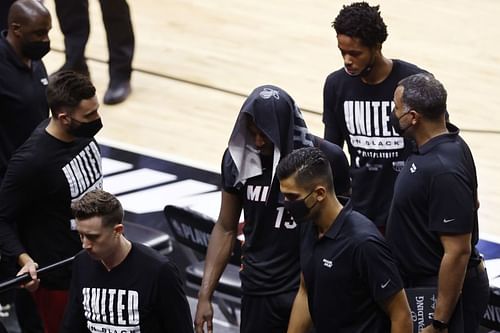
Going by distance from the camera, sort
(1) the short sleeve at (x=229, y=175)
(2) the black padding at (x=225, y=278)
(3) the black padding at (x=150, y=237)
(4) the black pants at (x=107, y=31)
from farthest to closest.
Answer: (4) the black pants at (x=107, y=31) → (3) the black padding at (x=150, y=237) → (2) the black padding at (x=225, y=278) → (1) the short sleeve at (x=229, y=175)

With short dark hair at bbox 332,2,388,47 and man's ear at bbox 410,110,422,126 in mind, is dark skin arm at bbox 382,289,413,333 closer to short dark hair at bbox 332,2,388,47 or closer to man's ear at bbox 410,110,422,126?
man's ear at bbox 410,110,422,126

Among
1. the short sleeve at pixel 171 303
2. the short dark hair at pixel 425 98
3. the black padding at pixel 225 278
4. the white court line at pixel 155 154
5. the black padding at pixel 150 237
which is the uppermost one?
the short dark hair at pixel 425 98

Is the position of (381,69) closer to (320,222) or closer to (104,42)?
(320,222)

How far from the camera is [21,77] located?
6.37m

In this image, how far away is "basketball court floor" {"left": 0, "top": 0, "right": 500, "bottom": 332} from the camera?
8.27 meters

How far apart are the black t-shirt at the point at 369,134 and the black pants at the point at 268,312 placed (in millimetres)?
851

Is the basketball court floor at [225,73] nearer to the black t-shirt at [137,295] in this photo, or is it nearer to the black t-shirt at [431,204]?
the black t-shirt at [431,204]

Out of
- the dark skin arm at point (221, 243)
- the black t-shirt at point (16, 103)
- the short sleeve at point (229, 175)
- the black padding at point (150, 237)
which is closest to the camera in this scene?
the short sleeve at point (229, 175)

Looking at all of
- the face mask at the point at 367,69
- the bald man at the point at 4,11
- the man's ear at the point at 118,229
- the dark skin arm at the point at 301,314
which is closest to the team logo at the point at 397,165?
the face mask at the point at 367,69

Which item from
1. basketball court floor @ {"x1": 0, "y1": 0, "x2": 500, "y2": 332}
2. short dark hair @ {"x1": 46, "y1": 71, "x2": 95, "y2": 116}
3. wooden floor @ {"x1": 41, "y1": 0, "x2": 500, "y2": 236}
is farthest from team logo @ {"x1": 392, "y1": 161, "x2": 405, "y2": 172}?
wooden floor @ {"x1": 41, "y1": 0, "x2": 500, "y2": 236}

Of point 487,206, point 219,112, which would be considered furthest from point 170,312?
point 219,112

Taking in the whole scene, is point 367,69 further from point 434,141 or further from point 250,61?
point 250,61

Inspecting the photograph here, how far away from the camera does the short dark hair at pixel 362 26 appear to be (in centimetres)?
559

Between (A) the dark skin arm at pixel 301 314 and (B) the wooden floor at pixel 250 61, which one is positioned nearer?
(A) the dark skin arm at pixel 301 314
